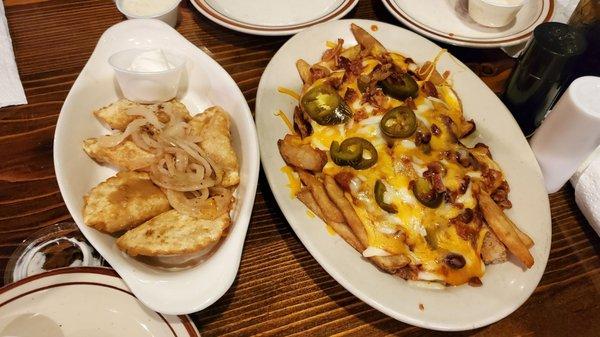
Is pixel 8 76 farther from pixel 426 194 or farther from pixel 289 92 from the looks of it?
pixel 426 194

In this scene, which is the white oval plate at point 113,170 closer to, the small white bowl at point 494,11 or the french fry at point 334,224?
the french fry at point 334,224

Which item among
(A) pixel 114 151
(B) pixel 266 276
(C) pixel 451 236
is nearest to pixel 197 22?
(A) pixel 114 151

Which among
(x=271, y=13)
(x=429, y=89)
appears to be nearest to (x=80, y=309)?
(x=429, y=89)

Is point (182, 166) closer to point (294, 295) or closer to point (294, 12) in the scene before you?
point (294, 295)

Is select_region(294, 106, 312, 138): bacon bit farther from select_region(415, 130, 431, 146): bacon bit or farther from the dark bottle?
the dark bottle

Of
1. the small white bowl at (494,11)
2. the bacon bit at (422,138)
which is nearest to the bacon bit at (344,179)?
the bacon bit at (422,138)

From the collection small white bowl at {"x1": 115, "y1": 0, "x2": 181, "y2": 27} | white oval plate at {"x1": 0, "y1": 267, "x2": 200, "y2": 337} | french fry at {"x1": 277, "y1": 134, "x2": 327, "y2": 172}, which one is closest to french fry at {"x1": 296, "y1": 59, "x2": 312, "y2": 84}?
french fry at {"x1": 277, "y1": 134, "x2": 327, "y2": 172}
